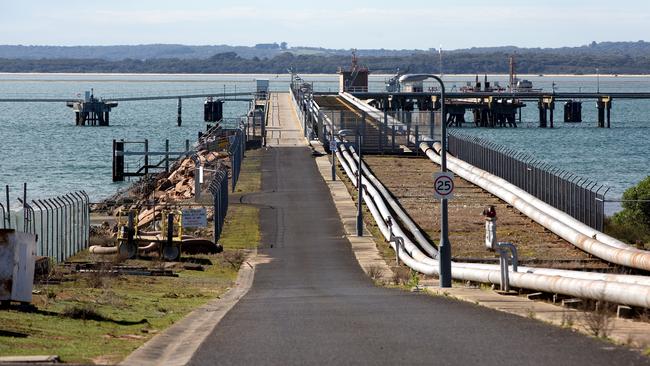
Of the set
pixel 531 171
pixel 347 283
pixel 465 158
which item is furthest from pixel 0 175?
pixel 347 283

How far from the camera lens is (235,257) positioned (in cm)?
3959

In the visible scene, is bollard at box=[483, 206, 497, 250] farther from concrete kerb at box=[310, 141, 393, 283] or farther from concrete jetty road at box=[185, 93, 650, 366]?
concrete jetty road at box=[185, 93, 650, 366]

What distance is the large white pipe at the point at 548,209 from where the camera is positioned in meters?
39.5

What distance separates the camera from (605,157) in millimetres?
113312

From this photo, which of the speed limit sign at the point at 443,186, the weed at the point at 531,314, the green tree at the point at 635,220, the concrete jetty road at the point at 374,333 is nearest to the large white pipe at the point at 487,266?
the weed at the point at 531,314

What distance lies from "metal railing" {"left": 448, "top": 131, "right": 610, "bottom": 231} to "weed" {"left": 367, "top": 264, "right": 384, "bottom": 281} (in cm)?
1020

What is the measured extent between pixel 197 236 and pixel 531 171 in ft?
60.0

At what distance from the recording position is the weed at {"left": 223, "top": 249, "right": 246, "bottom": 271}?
38250 millimetres

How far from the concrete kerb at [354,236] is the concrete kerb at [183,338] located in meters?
9.41

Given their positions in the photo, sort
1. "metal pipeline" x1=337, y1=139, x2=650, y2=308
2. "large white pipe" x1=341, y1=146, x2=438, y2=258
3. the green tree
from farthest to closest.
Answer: the green tree → "large white pipe" x1=341, y1=146, x2=438, y2=258 → "metal pipeline" x1=337, y1=139, x2=650, y2=308

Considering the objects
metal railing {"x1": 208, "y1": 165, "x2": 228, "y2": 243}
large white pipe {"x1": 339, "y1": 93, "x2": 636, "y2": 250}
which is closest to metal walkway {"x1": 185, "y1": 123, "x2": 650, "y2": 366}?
large white pipe {"x1": 339, "y1": 93, "x2": 636, "y2": 250}

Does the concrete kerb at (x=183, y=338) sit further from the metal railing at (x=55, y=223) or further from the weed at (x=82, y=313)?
the metal railing at (x=55, y=223)

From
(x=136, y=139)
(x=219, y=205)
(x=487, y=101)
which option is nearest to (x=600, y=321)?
(x=219, y=205)

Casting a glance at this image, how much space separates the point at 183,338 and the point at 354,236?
27320 mm
